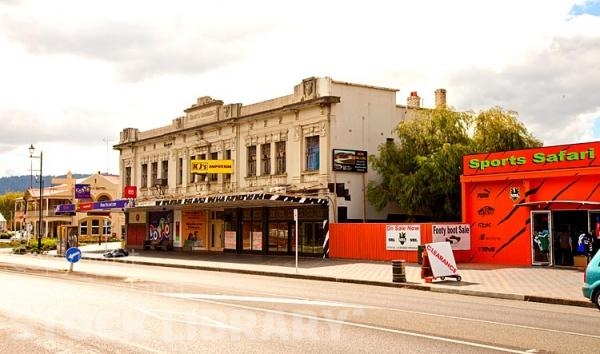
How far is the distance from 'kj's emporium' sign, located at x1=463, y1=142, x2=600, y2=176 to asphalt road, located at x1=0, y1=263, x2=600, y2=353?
394 inches

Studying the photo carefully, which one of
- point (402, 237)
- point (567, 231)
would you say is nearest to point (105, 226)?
point (402, 237)

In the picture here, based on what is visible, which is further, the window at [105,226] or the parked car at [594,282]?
the window at [105,226]

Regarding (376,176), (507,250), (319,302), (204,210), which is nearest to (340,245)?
(376,176)

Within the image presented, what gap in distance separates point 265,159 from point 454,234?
46.7 ft

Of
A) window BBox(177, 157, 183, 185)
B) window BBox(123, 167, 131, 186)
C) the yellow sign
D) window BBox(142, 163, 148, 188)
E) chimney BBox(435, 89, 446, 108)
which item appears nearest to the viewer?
chimney BBox(435, 89, 446, 108)

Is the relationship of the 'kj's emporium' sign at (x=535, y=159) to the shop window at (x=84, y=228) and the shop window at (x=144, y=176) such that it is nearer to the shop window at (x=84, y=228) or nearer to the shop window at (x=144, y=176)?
the shop window at (x=144, y=176)

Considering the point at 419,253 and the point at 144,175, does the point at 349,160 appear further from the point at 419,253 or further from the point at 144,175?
the point at 144,175

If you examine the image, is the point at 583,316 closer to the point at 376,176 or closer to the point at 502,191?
the point at 502,191

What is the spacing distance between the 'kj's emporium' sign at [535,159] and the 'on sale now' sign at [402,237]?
340 centimetres

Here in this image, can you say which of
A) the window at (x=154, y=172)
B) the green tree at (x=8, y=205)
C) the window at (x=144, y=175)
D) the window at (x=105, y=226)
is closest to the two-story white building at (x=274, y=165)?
the window at (x=154, y=172)

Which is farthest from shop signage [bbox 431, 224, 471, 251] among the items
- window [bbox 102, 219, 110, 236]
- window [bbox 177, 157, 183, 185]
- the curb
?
window [bbox 102, 219, 110, 236]

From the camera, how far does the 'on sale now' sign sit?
29.4m

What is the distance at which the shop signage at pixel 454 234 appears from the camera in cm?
2845

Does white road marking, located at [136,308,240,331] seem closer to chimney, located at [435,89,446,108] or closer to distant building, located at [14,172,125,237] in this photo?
chimney, located at [435,89,446,108]
